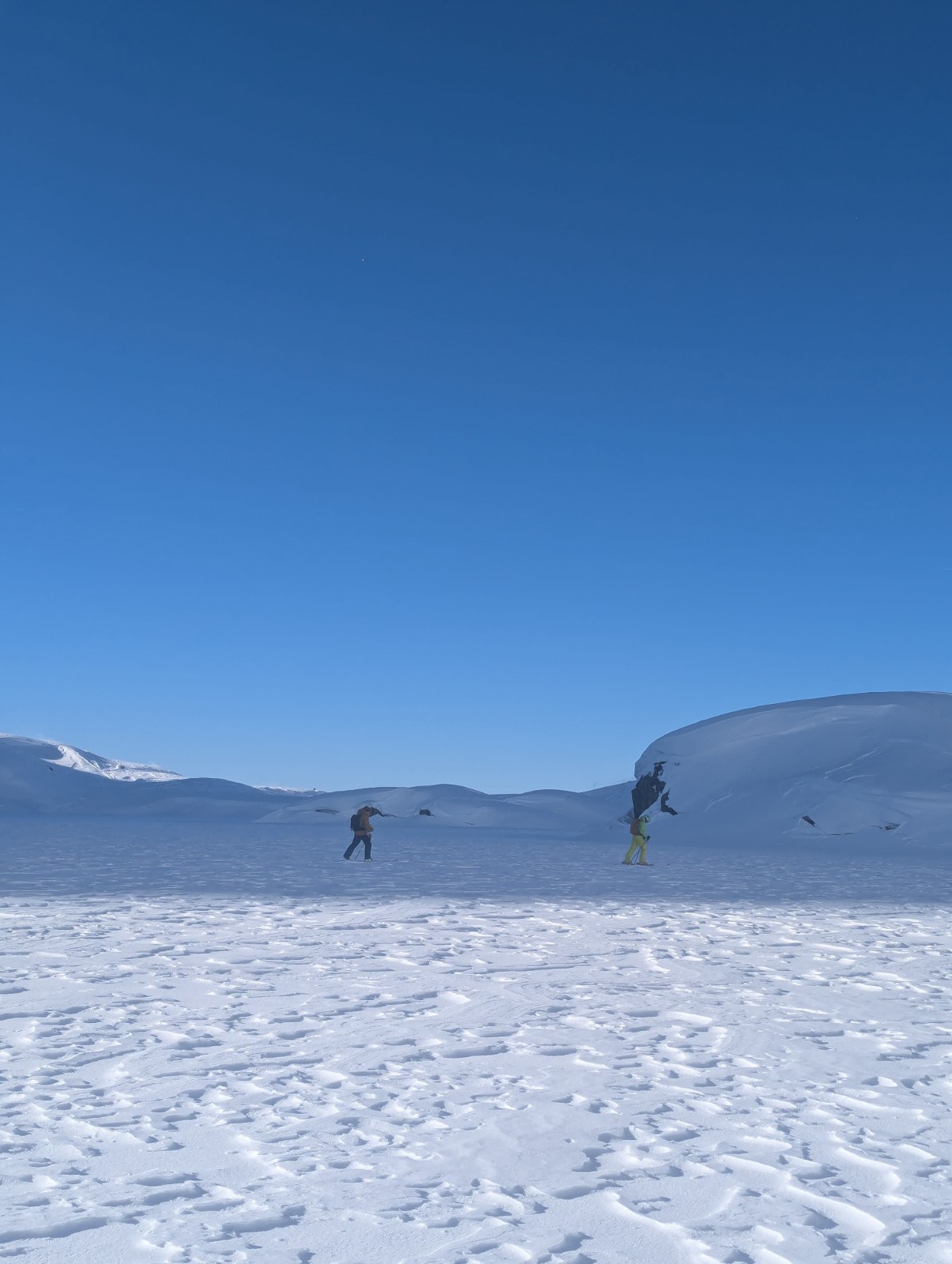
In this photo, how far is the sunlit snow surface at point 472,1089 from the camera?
3.60 metres

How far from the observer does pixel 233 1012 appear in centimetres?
660

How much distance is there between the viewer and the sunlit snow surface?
3.60 metres

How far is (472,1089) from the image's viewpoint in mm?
5141

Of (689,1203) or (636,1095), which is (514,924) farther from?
(689,1203)

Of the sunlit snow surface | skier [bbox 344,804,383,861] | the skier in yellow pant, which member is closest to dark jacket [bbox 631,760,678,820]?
the skier in yellow pant

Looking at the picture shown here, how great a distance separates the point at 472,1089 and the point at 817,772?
27.8 m

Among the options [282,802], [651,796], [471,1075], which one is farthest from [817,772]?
[282,802]

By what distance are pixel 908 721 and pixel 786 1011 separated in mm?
28331

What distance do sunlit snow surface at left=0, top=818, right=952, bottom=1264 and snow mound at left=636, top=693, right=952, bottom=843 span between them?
17.0 metres

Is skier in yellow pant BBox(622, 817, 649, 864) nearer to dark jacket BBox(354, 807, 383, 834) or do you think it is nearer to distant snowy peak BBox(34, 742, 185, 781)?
dark jacket BBox(354, 807, 383, 834)

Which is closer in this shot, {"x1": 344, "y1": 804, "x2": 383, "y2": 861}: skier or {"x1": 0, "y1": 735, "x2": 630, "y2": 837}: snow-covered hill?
{"x1": 344, "y1": 804, "x2": 383, "y2": 861}: skier

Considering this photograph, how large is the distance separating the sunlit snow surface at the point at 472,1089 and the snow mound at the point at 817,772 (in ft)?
55.8

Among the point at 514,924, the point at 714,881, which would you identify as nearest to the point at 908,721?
the point at 714,881

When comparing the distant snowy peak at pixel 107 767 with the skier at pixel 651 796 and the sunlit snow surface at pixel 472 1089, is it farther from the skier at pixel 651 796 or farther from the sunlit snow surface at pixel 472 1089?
the sunlit snow surface at pixel 472 1089
